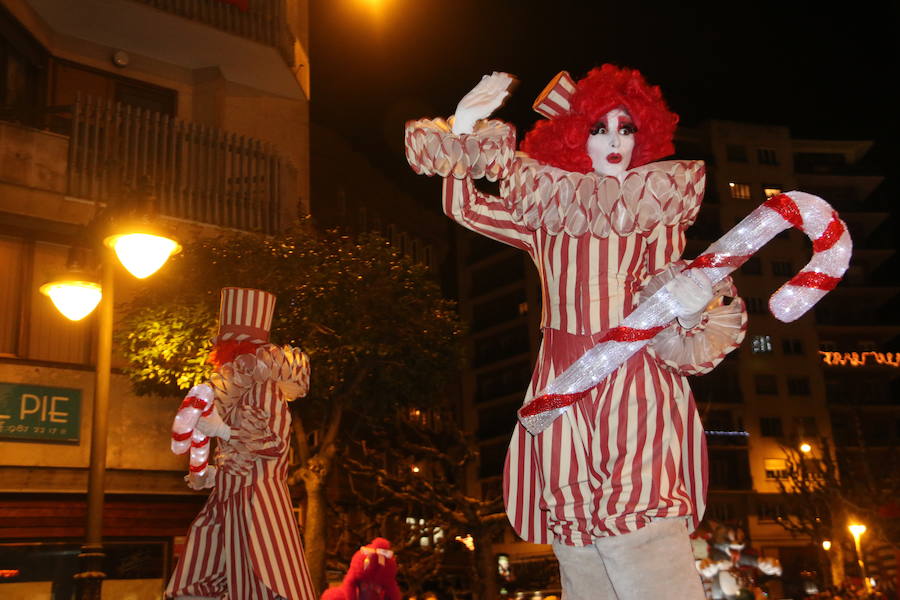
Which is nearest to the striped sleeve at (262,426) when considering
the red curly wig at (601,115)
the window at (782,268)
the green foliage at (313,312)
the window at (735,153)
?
the red curly wig at (601,115)

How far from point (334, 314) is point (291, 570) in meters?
6.00

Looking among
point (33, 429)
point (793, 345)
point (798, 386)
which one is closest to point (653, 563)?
point (33, 429)

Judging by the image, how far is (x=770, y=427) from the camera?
55000mm

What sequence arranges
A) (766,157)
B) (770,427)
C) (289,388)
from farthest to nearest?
(766,157) < (770,427) < (289,388)

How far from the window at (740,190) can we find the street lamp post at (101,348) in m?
53.2

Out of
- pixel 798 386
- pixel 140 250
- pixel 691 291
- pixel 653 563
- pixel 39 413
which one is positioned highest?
pixel 798 386

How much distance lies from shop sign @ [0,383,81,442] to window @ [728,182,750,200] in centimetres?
5043

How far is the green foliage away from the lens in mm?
11656

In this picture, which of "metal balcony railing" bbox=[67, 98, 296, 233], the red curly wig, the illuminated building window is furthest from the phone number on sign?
the illuminated building window

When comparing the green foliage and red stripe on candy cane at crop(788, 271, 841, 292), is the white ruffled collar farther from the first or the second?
the green foliage

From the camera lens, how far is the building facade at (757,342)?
2133 inches

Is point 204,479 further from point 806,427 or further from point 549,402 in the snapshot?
point 806,427

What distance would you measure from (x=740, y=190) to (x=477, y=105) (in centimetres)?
5726

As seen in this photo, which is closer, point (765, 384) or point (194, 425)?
point (194, 425)
